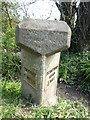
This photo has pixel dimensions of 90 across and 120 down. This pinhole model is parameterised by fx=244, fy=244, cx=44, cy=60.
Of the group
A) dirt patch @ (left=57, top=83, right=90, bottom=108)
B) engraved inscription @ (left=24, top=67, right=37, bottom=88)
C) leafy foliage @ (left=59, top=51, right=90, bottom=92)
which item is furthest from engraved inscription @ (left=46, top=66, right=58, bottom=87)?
leafy foliage @ (left=59, top=51, right=90, bottom=92)

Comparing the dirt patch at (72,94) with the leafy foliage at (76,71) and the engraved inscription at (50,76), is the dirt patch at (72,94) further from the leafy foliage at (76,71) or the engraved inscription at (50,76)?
the engraved inscription at (50,76)

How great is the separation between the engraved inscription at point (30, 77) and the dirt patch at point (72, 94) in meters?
0.79

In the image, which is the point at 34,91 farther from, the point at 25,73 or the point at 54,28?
the point at 54,28

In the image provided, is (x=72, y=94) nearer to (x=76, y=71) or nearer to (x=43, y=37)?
(x=76, y=71)

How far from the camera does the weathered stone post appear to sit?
2.51 m

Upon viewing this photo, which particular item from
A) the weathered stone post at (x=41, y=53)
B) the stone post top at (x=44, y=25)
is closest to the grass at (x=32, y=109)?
the weathered stone post at (x=41, y=53)

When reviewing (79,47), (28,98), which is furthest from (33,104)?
(79,47)

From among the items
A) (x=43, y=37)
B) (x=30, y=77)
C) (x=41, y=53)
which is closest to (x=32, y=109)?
(x=30, y=77)

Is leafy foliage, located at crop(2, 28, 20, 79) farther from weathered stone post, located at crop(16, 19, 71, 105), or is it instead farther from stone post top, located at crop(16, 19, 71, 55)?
stone post top, located at crop(16, 19, 71, 55)

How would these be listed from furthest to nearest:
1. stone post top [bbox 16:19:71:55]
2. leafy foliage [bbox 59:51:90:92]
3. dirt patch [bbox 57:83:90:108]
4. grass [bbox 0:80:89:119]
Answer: leafy foliage [bbox 59:51:90:92]
dirt patch [bbox 57:83:90:108]
grass [bbox 0:80:89:119]
stone post top [bbox 16:19:71:55]

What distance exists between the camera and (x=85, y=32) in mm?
4629

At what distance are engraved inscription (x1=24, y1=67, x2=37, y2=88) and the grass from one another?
257 millimetres

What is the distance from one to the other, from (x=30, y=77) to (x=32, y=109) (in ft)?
1.22

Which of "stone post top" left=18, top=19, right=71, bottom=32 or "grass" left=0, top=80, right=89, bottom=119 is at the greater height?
"stone post top" left=18, top=19, right=71, bottom=32
